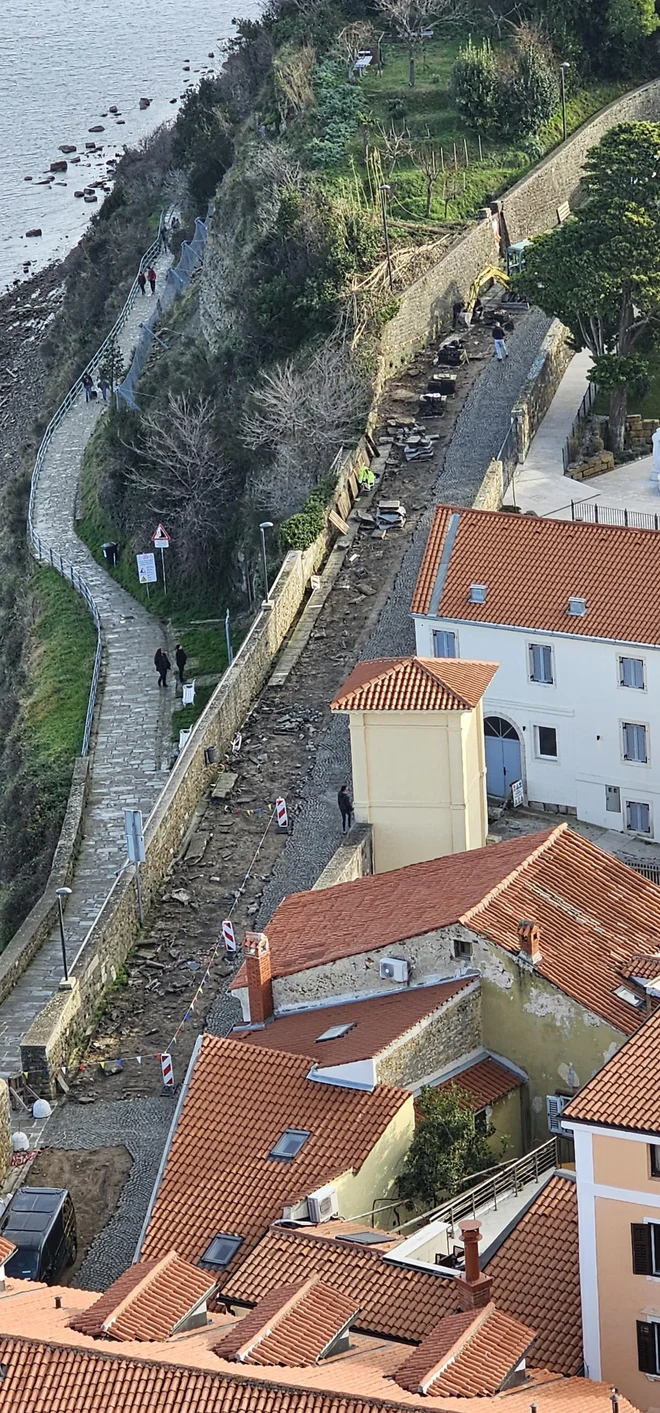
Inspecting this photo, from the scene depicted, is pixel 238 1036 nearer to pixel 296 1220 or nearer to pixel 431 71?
pixel 296 1220

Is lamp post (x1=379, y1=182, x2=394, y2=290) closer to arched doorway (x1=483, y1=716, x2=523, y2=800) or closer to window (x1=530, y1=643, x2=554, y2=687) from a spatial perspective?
arched doorway (x1=483, y1=716, x2=523, y2=800)

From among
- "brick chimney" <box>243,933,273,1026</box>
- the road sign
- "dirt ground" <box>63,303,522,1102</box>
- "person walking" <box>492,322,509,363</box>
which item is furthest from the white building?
"person walking" <box>492,322,509,363</box>

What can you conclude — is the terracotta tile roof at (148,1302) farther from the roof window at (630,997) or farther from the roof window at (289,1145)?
the roof window at (630,997)

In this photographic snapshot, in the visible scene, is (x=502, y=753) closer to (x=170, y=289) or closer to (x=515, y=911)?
(x=515, y=911)

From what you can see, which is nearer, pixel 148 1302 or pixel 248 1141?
pixel 148 1302

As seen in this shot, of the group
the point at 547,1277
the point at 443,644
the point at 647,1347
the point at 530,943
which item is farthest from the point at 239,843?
the point at 647,1347

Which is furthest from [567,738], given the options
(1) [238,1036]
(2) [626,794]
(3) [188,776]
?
(1) [238,1036]

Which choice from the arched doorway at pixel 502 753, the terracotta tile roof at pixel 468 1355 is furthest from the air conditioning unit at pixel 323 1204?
the arched doorway at pixel 502 753
